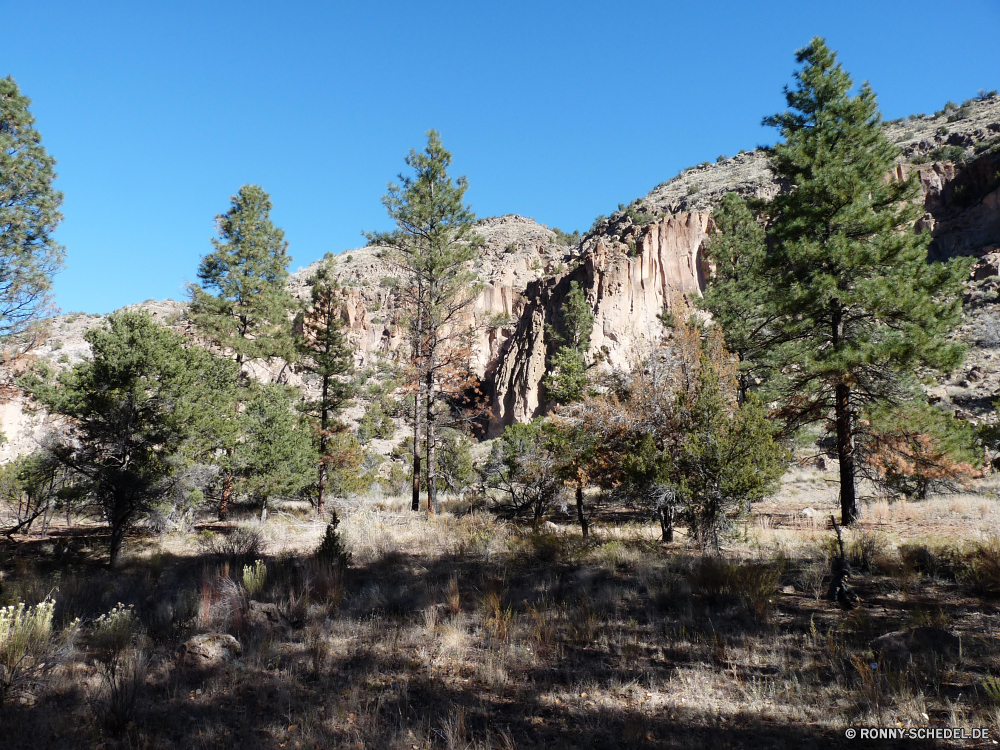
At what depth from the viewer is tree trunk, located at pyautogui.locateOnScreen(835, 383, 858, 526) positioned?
11.1 meters

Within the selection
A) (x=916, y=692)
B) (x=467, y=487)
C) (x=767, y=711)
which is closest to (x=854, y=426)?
(x=916, y=692)

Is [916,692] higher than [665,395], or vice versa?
[665,395]

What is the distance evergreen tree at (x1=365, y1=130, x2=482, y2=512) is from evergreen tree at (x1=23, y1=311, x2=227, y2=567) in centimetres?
700

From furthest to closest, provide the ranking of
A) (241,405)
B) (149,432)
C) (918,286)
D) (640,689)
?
1. (241,405)
2. (149,432)
3. (918,286)
4. (640,689)

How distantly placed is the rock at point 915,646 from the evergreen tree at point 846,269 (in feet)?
22.1

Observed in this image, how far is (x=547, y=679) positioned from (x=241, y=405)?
20437 mm

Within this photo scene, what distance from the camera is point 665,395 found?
31.1 ft

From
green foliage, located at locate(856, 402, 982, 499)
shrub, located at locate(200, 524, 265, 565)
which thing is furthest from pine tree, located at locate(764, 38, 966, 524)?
shrub, located at locate(200, 524, 265, 565)

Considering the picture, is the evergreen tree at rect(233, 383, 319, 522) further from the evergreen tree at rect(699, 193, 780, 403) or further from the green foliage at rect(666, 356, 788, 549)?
the evergreen tree at rect(699, 193, 780, 403)

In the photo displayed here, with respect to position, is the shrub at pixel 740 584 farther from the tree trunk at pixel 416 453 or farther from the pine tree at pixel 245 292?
the pine tree at pixel 245 292

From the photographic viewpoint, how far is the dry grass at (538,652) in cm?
358

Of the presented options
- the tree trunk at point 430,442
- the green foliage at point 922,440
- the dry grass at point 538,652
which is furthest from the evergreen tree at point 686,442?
the tree trunk at point 430,442

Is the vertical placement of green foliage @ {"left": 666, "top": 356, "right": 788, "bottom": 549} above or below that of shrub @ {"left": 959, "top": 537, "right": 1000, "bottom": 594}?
above

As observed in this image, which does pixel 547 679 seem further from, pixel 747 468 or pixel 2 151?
pixel 2 151
